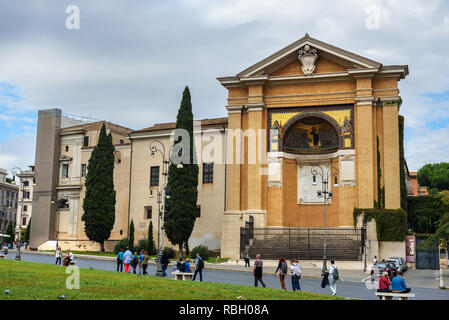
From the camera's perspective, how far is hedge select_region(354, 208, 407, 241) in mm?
41875

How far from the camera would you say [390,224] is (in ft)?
138

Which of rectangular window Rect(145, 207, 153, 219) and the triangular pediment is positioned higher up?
the triangular pediment

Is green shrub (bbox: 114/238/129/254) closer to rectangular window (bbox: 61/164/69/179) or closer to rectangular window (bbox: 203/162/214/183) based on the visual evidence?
rectangular window (bbox: 203/162/214/183)

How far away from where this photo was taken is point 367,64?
144 ft

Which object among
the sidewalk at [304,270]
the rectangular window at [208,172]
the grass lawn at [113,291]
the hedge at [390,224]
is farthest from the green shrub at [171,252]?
the grass lawn at [113,291]

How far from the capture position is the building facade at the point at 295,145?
144 ft

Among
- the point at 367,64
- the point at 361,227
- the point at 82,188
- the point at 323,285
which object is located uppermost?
the point at 367,64

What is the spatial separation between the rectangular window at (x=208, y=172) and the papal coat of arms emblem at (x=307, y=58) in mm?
12284

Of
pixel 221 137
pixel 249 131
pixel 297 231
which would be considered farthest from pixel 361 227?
pixel 221 137

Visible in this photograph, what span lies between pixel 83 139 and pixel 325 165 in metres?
27.5

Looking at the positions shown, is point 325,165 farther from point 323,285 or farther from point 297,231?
point 323,285

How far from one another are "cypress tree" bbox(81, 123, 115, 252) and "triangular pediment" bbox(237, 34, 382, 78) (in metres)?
15.8

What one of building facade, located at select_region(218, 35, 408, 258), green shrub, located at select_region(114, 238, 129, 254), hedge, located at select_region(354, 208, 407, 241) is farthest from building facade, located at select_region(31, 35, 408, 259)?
green shrub, located at select_region(114, 238, 129, 254)

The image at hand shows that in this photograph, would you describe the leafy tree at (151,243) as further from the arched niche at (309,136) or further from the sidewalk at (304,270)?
the arched niche at (309,136)
